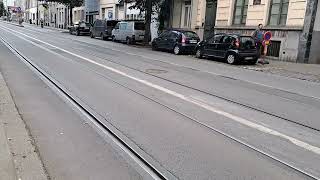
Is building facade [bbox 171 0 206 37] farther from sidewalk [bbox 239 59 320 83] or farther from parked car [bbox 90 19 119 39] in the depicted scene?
sidewalk [bbox 239 59 320 83]

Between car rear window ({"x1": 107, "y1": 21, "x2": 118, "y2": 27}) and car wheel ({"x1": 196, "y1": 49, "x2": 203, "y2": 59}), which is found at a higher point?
car rear window ({"x1": 107, "y1": 21, "x2": 118, "y2": 27})

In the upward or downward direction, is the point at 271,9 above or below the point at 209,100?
above

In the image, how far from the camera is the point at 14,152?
Result: 5168 millimetres

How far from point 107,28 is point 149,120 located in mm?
32184

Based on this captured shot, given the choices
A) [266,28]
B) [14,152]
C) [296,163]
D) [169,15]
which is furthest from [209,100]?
[169,15]

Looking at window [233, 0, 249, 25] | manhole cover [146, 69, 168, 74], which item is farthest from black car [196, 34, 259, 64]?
window [233, 0, 249, 25]

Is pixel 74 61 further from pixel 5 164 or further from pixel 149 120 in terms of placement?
pixel 5 164

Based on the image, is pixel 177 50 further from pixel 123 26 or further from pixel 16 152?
pixel 16 152

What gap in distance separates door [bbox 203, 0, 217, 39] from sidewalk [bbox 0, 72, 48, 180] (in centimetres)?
2399

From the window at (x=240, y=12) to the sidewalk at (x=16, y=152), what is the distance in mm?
21005

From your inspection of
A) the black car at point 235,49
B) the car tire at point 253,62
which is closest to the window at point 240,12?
the black car at point 235,49

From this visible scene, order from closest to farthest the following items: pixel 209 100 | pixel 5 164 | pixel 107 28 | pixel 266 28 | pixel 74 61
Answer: pixel 5 164
pixel 209 100
pixel 74 61
pixel 266 28
pixel 107 28

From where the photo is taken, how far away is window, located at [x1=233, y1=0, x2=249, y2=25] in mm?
25922

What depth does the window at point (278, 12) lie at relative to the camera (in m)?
22.7
